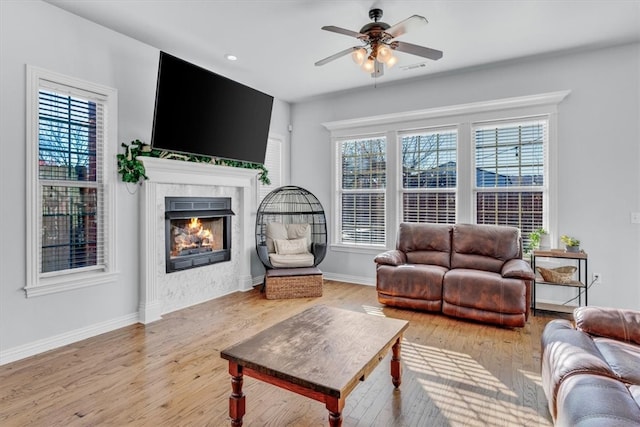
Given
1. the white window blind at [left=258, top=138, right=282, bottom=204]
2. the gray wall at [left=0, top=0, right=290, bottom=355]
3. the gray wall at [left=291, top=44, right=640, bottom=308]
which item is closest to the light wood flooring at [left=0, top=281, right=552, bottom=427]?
the gray wall at [left=0, top=0, right=290, bottom=355]

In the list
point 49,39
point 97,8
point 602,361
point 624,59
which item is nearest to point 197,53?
point 97,8

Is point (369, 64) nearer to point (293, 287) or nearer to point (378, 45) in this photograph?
point (378, 45)

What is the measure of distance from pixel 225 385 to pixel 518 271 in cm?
287

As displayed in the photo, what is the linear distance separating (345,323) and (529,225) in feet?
10.2

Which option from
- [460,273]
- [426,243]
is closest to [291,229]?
[426,243]

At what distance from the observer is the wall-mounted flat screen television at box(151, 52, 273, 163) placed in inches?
131

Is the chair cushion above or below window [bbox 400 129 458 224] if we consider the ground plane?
below

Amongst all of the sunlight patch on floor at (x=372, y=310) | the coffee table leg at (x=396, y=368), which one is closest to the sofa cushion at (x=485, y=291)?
the sunlight patch on floor at (x=372, y=310)

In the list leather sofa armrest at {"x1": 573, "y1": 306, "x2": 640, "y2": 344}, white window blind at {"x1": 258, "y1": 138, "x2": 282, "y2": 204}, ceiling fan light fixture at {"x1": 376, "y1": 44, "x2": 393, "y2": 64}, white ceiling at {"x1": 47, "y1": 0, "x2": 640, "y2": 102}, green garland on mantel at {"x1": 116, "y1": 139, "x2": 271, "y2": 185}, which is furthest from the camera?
white window blind at {"x1": 258, "y1": 138, "x2": 282, "y2": 204}

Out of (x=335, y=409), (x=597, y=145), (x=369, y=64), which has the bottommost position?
(x=335, y=409)

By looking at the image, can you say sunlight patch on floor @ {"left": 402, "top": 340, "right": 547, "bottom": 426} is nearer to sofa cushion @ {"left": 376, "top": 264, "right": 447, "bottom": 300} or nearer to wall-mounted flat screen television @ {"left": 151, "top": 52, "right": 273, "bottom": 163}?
sofa cushion @ {"left": 376, "top": 264, "right": 447, "bottom": 300}

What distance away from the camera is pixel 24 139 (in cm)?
281

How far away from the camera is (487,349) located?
2.94 metres

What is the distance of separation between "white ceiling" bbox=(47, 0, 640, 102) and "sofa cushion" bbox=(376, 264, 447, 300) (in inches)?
96.3
